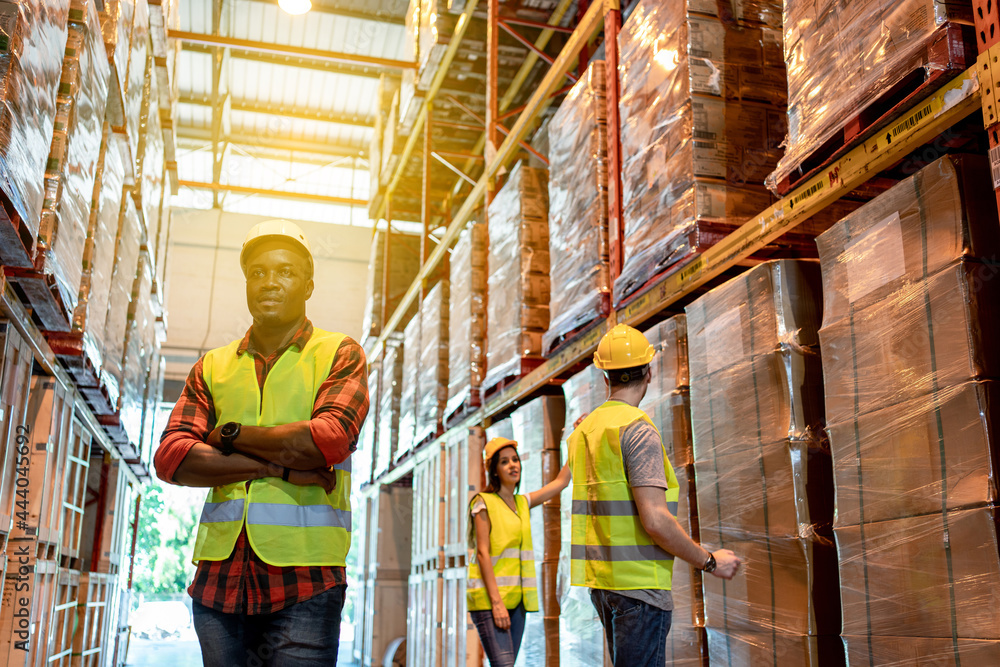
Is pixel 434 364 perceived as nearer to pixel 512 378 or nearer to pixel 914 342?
pixel 512 378

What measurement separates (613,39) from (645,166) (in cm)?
124

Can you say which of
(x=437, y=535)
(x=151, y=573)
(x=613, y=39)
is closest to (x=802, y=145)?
(x=613, y=39)

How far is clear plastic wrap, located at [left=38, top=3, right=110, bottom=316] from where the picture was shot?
169 inches

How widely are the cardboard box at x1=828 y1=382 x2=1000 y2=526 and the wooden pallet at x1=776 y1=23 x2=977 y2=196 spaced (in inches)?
37.3

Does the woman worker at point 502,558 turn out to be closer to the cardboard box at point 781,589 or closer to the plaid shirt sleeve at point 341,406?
the cardboard box at point 781,589

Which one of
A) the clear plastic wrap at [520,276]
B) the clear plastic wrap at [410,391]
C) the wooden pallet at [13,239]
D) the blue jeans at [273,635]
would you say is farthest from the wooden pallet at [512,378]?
→ the blue jeans at [273,635]

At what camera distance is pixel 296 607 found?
1.92 meters

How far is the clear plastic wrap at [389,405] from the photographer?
11.8m

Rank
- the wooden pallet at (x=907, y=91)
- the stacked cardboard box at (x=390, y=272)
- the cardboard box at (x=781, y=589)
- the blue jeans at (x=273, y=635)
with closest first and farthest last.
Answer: the blue jeans at (x=273, y=635) < the wooden pallet at (x=907, y=91) < the cardboard box at (x=781, y=589) < the stacked cardboard box at (x=390, y=272)

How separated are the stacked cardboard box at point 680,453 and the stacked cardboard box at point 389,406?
781 cm

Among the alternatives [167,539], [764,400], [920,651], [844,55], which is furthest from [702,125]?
[167,539]

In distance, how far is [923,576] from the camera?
240 centimetres

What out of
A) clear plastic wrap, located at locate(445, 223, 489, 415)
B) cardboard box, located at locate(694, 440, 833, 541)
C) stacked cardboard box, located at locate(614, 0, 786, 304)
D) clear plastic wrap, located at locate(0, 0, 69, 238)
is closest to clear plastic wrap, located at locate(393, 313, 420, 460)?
clear plastic wrap, located at locate(445, 223, 489, 415)

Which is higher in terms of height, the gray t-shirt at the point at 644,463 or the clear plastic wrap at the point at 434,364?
the clear plastic wrap at the point at 434,364
